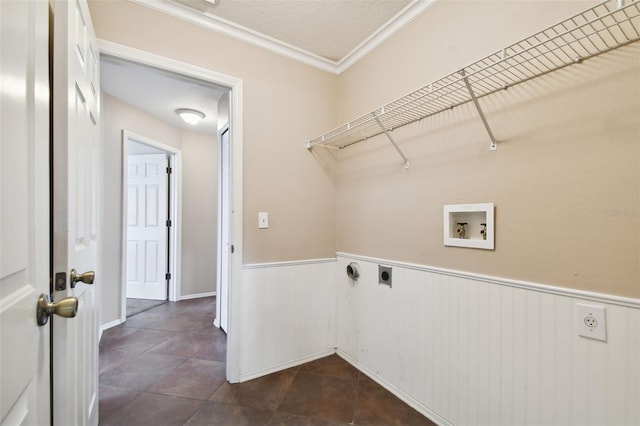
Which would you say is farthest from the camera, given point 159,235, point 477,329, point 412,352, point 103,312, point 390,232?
point 159,235

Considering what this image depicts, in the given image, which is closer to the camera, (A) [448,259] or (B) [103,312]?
(A) [448,259]

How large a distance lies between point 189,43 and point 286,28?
645mm

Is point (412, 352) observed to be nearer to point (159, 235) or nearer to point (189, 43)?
point (189, 43)

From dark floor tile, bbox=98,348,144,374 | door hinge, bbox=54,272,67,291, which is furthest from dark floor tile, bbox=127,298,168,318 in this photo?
door hinge, bbox=54,272,67,291

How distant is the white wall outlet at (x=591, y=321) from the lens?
101cm

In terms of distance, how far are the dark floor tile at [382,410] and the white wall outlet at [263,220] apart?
1271 millimetres

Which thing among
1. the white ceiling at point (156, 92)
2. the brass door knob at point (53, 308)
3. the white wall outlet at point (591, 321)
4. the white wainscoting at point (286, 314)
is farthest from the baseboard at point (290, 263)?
the white wall outlet at point (591, 321)

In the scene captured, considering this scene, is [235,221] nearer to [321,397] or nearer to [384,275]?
[384,275]

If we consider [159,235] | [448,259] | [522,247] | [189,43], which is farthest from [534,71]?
[159,235]

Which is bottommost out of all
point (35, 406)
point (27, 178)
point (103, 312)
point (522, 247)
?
point (103, 312)

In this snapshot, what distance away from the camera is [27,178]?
2.06 feet

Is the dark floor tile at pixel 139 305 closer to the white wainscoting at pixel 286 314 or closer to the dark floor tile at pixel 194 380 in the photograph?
the dark floor tile at pixel 194 380

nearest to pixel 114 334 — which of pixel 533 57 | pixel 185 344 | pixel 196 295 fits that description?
pixel 185 344

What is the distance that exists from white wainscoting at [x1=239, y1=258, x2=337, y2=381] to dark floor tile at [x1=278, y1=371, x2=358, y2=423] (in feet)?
0.75
